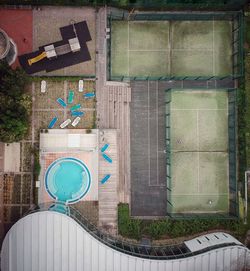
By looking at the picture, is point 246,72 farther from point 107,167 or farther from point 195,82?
point 107,167

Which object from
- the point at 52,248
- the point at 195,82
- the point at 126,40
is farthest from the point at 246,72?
the point at 52,248

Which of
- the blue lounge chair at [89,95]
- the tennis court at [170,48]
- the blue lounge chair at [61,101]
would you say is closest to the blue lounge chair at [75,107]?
the blue lounge chair at [61,101]

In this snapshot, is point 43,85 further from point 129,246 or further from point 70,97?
point 129,246

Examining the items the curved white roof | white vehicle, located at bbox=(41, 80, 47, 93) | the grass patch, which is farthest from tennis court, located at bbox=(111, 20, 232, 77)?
the curved white roof

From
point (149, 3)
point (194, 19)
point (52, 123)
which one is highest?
point (149, 3)

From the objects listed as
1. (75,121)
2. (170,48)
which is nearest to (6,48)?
(75,121)

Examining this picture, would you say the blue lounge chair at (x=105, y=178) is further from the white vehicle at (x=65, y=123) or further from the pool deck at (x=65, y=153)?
the white vehicle at (x=65, y=123)
